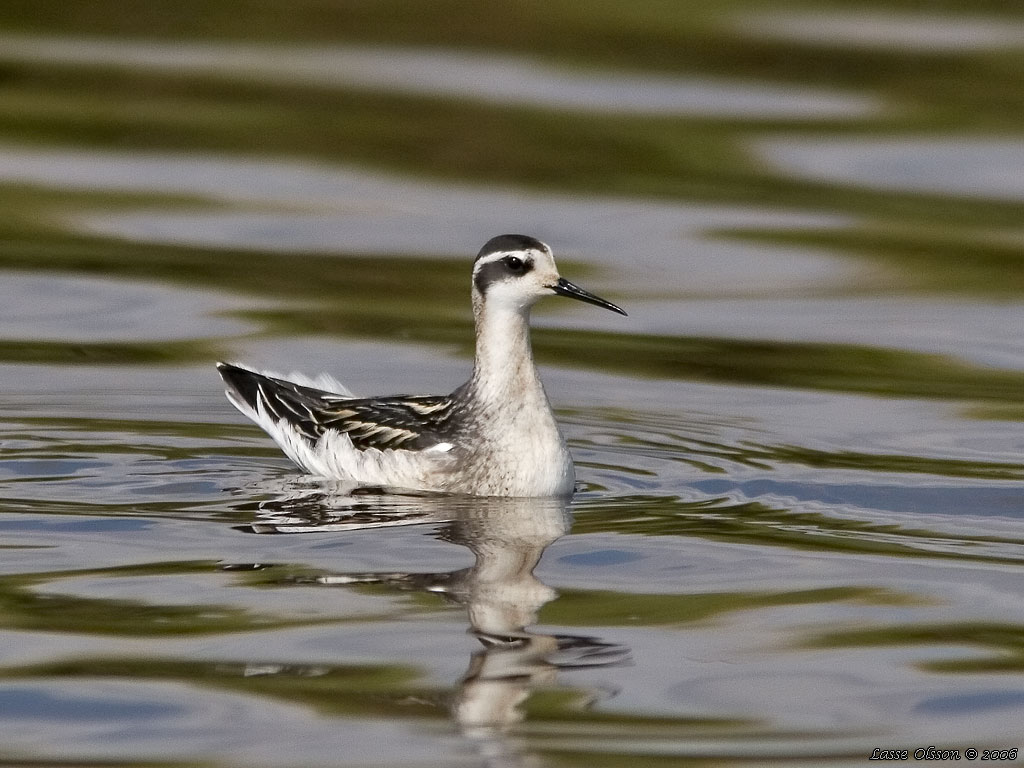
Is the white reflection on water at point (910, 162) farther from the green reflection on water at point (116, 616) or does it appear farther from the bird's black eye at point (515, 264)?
the green reflection on water at point (116, 616)

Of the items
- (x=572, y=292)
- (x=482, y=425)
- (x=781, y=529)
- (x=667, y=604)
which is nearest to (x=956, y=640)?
(x=667, y=604)

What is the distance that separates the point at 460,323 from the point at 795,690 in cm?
863

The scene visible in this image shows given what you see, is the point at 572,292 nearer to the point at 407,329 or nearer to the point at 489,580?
the point at 489,580

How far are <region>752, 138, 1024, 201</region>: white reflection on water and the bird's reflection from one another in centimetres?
1058

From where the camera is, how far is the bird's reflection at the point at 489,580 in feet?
26.9

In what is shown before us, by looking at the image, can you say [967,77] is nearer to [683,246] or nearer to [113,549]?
[683,246]

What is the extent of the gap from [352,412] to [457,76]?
11730mm

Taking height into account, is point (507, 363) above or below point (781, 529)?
above

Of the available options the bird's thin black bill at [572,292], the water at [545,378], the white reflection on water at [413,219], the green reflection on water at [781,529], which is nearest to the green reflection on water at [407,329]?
the water at [545,378]

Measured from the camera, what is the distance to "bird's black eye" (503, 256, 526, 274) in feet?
39.1

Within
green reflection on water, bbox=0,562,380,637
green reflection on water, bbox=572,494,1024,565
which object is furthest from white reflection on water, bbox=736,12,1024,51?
green reflection on water, bbox=0,562,380,637

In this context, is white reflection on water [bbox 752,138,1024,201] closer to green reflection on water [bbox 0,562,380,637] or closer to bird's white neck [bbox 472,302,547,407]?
bird's white neck [bbox 472,302,547,407]

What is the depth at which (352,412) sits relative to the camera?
497 inches

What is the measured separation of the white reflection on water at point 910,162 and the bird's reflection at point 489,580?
1058 centimetres
